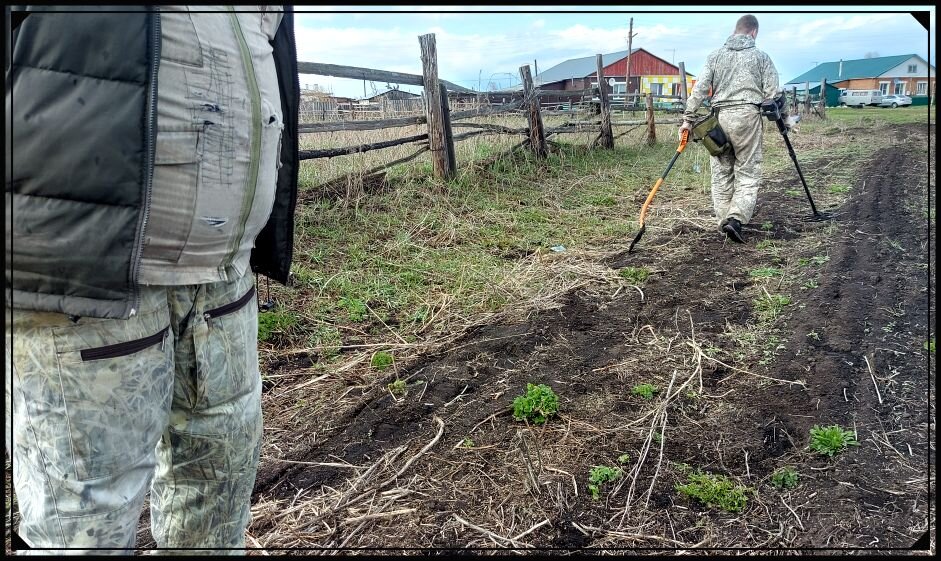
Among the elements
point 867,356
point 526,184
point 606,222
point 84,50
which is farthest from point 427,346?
point 526,184

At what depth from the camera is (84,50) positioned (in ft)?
3.63

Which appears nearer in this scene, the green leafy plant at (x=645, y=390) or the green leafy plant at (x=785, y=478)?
the green leafy plant at (x=785, y=478)

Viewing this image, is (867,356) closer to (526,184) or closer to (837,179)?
(526,184)

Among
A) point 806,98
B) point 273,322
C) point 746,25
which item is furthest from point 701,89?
point 806,98

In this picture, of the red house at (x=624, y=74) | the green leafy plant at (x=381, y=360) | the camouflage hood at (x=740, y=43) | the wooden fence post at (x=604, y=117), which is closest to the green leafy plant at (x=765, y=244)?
the camouflage hood at (x=740, y=43)

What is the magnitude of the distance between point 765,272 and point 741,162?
1.61m

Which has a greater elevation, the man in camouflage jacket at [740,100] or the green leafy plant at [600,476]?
the man in camouflage jacket at [740,100]

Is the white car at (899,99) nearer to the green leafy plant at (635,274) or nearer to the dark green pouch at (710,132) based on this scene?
the dark green pouch at (710,132)

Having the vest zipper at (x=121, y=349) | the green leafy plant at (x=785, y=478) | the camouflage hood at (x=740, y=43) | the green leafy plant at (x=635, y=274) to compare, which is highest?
the camouflage hood at (x=740, y=43)

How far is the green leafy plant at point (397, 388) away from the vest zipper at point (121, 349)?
201cm

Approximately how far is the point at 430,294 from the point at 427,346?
898 millimetres

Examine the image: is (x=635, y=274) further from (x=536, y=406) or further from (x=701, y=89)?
(x=536, y=406)

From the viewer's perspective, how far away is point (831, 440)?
8.58ft

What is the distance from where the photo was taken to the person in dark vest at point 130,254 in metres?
1.12
